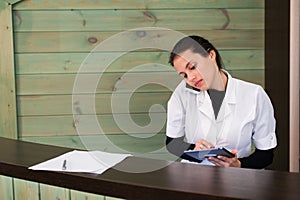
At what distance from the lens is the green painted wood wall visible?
305 cm

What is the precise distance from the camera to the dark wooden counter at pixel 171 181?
39.4 inches

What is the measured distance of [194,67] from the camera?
2.07 meters

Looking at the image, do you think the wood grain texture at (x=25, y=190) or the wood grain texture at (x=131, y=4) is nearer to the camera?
the wood grain texture at (x=25, y=190)

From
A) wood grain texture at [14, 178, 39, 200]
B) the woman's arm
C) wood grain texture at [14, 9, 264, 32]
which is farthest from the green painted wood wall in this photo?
wood grain texture at [14, 178, 39, 200]

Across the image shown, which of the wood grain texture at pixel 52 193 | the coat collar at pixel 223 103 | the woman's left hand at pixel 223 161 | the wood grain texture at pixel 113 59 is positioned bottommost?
the woman's left hand at pixel 223 161

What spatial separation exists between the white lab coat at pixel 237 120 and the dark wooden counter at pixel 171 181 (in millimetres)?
950

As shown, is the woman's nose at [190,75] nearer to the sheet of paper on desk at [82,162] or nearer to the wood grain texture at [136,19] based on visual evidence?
the sheet of paper on desk at [82,162]

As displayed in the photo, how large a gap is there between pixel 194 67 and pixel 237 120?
31 cm

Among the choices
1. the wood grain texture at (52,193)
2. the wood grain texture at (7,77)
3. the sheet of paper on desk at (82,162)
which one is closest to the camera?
the sheet of paper on desk at (82,162)

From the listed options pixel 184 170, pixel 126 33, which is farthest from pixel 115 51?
pixel 184 170

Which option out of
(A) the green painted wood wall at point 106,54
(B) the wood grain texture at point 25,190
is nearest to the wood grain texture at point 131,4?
(A) the green painted wood wall at point 106,54

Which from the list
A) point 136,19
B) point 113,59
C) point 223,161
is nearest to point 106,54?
point 113,59

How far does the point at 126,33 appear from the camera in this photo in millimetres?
3113

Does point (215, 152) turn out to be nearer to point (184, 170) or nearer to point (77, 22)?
point (184, 170)
